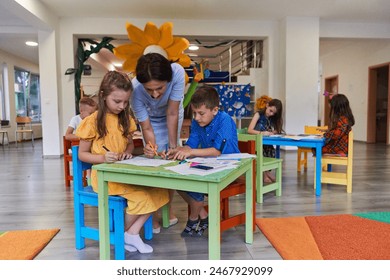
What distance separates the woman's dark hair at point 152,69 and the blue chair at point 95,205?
0.50 meters

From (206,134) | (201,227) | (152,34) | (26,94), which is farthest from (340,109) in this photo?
(26,94)

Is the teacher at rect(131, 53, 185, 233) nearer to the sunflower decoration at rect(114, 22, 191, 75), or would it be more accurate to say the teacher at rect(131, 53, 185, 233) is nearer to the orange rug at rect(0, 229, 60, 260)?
the sunflower decoration at rect(114, 22, 191, 75)

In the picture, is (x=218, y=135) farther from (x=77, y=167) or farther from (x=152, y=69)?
(x=77, y=167)

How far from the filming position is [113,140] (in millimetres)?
1675

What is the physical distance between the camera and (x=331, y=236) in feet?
6.04

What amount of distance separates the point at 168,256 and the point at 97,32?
5.16 meters

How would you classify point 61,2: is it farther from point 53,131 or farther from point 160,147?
point 160,147

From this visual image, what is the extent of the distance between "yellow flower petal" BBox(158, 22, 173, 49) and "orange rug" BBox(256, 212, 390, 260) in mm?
1269

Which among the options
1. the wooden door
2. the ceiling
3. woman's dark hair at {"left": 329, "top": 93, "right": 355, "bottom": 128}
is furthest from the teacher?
the wooden door

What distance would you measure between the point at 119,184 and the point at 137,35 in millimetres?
911

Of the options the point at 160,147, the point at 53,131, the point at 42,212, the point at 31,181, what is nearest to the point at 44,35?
the point at 53,131

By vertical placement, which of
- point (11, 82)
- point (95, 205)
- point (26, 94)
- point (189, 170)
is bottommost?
point (95, 205)

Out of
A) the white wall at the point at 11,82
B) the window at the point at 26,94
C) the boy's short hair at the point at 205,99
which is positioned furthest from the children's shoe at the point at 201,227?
the window at the point at 26,94

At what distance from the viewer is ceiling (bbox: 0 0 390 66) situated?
16.8ft
